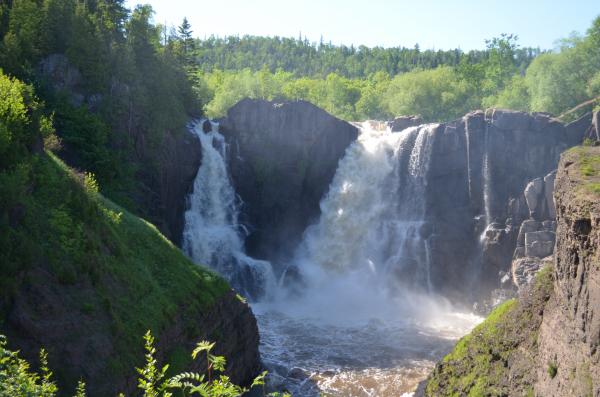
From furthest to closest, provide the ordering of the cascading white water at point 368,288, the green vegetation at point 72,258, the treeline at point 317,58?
the treeline at point 317,58, the cascading white water at point 368,288, the green vegetation at point 72,258

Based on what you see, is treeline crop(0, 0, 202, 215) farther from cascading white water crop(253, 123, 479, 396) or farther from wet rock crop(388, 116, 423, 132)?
wet rock crop(388, 116, 423, 132)

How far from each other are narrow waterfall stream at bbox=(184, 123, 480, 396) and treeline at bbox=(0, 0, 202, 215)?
477 cm

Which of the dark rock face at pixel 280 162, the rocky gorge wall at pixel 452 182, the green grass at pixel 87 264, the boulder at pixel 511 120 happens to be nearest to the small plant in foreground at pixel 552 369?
the green grass at pixel 87 264

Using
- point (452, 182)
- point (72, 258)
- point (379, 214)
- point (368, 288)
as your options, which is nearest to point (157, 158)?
point (379, 214)

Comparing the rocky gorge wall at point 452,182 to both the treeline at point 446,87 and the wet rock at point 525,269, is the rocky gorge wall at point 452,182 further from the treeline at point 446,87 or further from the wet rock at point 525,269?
the treeline at point 446,87

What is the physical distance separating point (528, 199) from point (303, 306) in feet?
54.1

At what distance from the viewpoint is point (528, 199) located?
38031 millimetres

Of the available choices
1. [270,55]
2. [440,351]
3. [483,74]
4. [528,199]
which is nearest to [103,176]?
[440,351]

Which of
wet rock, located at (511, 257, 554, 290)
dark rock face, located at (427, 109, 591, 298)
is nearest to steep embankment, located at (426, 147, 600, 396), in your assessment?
wet rock, located at (511, 257, 554, 290)

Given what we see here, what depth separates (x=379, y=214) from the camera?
44219mm

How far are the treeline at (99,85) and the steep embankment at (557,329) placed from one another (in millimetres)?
21521

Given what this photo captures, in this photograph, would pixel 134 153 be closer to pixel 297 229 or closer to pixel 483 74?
pixel 297 229

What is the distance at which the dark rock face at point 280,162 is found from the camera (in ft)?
149

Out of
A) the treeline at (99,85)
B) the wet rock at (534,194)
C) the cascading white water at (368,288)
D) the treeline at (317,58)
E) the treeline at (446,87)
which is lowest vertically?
the cascading white water at (368,288)
